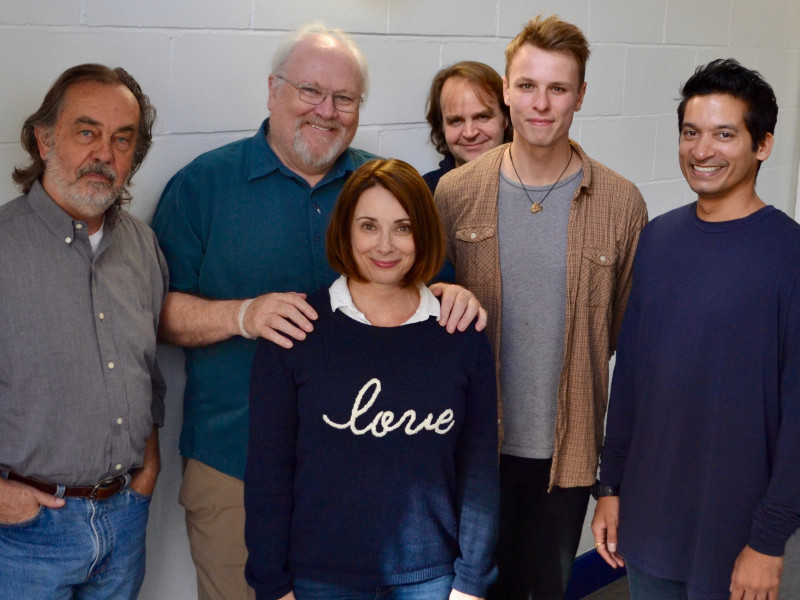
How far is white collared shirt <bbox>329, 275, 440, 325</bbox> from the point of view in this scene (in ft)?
5.52

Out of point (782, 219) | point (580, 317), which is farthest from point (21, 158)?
point (782, 219)

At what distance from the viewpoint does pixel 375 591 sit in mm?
1629

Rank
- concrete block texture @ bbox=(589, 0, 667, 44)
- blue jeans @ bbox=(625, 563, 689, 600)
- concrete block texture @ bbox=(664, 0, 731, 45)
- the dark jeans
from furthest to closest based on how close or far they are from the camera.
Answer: concrete block texture @ bbox=(664, 0, 731, 45) < concrete block texture @ bbox=(589, 0, 667, 44) < the dark jeans < blue jeans @ bbox=(625, 563, 689, 600)

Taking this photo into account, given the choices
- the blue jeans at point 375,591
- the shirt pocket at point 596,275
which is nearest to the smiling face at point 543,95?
the shirt pocket at point 596,275

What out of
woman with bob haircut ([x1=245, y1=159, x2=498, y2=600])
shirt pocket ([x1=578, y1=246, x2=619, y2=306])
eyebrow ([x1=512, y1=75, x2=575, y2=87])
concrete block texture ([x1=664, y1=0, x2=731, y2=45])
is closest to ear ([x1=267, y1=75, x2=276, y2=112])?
woman with bob haircut ([x1=245, y1=159, x2=498, y2=600])

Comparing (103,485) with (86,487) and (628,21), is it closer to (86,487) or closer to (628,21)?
(86,487)

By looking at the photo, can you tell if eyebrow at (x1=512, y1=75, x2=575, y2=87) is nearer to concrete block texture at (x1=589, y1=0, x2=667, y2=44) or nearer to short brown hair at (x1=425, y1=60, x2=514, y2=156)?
short brown hair at (x1=425, y1=60, x2=514, y2=156)

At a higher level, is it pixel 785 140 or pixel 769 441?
pixel 785 140

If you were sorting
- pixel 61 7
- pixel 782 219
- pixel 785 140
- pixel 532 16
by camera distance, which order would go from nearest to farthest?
pixel 782 219 → pixel 61 7 → pixel 532 16 → pixel 785 140

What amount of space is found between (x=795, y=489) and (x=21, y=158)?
1624 millimetres

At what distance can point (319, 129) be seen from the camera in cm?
198

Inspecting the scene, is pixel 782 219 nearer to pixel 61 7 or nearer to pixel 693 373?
pixel 693 373

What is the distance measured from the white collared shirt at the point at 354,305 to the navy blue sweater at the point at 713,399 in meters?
0.45

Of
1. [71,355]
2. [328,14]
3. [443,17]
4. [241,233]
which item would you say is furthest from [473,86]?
[71,355]
